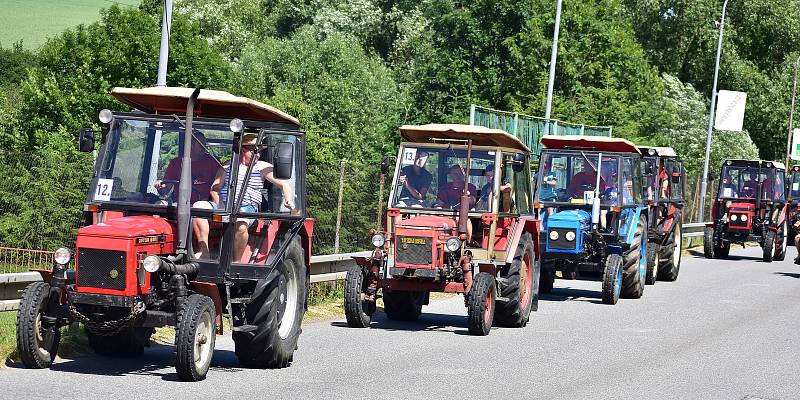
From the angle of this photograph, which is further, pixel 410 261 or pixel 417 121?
pixel 417 121

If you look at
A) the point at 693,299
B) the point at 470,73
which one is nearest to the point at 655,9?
the point at 470,73

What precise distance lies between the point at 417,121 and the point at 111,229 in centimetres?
3542

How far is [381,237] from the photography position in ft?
49.3

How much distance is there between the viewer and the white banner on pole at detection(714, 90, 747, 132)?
153 ft

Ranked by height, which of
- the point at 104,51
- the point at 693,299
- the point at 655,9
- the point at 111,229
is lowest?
the point at 693,299

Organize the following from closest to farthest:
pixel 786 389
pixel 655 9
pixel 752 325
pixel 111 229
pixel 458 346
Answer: pixel 111 229
pixel 786 389
pixel 458 346
pixel 752 325
pixel 655 9

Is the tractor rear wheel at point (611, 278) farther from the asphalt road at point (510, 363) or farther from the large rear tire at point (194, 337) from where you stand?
the large rear tire at point (194, 337)

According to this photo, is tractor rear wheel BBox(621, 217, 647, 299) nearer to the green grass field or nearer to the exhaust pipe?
the exhaust pipe

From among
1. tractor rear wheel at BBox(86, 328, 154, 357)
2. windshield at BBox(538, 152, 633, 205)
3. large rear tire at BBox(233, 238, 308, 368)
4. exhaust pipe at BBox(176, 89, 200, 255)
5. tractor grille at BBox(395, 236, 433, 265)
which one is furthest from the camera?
windshield at BBox(538, 152, 633, 205)

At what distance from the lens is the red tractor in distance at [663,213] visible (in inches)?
931

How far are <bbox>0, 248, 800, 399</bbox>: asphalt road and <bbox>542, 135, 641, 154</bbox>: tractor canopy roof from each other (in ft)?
8.16

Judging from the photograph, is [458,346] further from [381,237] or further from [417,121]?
[417,121]

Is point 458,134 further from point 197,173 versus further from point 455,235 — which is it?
point 197,173

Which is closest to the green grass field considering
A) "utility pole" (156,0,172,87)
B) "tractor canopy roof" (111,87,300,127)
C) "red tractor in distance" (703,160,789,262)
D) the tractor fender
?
"red tractor in distance" (703,160,789,262)
